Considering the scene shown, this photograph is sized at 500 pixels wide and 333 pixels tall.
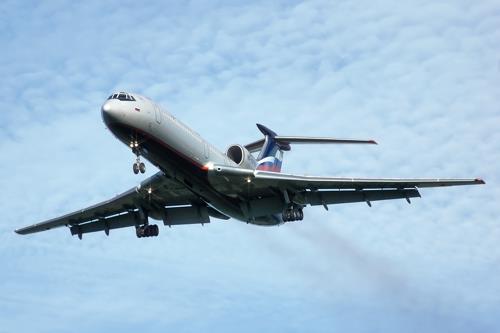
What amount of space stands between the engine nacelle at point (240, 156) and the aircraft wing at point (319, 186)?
1.11 m

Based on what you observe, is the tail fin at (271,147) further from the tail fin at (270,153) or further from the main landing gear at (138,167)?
the main landing gear at (138,167)

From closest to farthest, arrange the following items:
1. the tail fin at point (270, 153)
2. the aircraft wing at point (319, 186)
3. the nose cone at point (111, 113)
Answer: the nose cone at point (111, 113), the aircraft wing at point (319, 186), the tail fin at point (270, 153)

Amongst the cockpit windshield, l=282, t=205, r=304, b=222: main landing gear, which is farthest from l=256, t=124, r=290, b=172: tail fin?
the cockpit windshield

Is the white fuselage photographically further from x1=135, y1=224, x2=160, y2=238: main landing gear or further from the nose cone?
x1=135, y1=224, x2=160, y2=238: main landing gear

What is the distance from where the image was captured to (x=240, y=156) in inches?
1387

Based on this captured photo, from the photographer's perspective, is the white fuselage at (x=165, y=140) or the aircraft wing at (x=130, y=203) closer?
the white fuselage at (x=165, y=140)

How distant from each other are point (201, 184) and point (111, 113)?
5080mm

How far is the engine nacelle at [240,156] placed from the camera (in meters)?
35.1

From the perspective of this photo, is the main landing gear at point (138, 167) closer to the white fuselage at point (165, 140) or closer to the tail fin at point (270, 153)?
the white fuselage at point (165, 140)

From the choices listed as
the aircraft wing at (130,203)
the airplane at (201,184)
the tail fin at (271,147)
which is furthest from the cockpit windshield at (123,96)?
the tail fin at (271,147)

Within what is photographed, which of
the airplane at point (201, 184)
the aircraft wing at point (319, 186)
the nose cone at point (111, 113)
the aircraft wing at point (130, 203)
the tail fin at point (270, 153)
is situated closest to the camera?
the nose cone at point (111, 113)

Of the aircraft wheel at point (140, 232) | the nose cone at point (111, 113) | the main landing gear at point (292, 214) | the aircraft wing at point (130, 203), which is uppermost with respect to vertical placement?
the nose cone at point (111, 113)

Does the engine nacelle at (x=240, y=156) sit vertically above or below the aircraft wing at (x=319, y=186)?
above

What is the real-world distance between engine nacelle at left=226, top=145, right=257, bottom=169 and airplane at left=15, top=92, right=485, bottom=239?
41 millimetres
